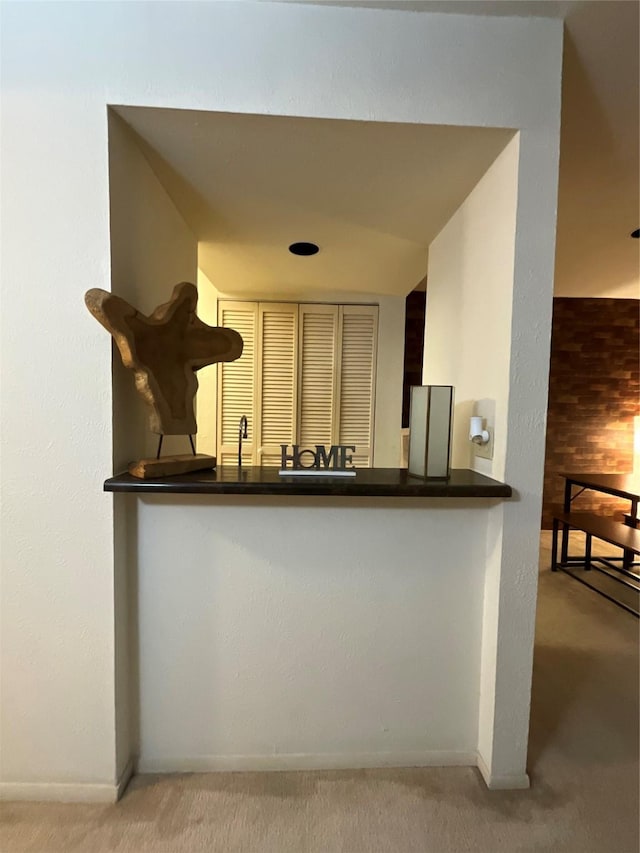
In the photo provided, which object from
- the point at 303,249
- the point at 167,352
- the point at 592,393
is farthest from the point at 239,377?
the point at 592,393

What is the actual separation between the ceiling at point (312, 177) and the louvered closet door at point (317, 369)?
73 cm

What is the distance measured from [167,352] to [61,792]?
141 cm

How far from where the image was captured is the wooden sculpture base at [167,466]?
1322 mm

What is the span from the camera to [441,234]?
79.9 inches

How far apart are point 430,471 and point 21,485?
1258 millimetres

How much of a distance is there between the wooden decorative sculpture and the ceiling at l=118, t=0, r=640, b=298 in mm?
462

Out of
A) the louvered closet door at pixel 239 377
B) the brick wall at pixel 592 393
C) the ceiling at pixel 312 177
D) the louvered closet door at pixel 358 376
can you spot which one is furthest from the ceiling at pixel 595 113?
the louvered closet door at pixel 239 377

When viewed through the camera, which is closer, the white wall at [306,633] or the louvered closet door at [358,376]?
the white wall at [306,633]

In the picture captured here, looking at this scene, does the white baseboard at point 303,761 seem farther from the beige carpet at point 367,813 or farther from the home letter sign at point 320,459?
the home letter sign at point 320,459

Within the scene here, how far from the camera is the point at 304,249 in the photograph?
7.70 ft

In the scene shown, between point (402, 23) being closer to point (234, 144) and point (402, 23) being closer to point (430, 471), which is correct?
point (234, 144)

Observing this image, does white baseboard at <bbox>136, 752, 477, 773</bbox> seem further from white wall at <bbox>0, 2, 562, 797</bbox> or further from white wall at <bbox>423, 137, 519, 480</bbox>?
white wall at <bbox>423, 137, 519, 480</bbox>

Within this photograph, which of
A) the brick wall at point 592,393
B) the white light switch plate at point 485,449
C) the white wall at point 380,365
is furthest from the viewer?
the brick wall at point 592,393

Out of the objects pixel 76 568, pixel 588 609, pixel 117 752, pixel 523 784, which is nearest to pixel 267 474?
pixel 76 568
